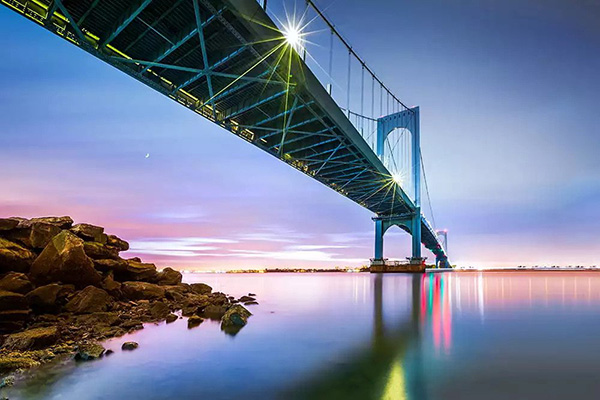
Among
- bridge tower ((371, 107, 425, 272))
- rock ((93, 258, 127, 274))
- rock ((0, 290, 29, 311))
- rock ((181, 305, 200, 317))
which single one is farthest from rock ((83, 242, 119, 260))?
bridge tower ((371, 107, 425, 272))

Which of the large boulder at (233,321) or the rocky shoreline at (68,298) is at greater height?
the rocky shoreline at (68,298)

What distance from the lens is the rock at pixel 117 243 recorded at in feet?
34.9

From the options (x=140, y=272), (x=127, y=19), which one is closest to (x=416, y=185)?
(x=140, y=272)

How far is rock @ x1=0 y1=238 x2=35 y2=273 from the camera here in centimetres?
697

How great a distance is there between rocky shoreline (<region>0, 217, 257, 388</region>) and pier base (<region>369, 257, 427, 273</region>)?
121 feet

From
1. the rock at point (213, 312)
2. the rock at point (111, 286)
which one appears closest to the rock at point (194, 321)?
the rock at point (213, 312)

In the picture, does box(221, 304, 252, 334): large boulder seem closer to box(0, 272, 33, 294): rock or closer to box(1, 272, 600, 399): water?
box(1, 272, 600, 399): water

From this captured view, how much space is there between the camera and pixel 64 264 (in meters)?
7.59

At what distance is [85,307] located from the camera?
24.2 ft

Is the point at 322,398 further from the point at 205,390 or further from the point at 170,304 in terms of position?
the point at 170,304

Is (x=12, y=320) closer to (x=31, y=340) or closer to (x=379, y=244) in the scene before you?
(x=31, y=340)

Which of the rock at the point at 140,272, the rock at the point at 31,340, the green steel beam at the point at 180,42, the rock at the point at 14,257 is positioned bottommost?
the rock at the point at 31,340

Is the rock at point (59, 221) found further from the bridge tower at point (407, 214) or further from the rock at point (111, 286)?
Answer: the bridge tower at point (407, 214)

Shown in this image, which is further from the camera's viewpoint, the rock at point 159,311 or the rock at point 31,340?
the rock at point 159,311
